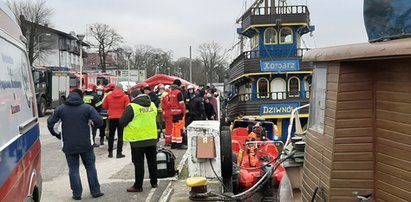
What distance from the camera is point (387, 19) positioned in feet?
11.3

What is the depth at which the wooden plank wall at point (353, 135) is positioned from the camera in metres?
3.50

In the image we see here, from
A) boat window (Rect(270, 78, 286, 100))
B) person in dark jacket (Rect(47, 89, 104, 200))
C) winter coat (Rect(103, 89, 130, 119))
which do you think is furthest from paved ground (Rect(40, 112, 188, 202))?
boat window (Rect(270, 78, 286, 100))

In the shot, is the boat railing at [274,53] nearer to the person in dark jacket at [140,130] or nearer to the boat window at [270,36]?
the boat window at [270,36]

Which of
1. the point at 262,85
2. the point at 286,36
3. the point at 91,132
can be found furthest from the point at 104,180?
the point at 286,36

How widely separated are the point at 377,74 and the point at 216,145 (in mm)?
3895

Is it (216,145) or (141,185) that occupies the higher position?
(216,145)

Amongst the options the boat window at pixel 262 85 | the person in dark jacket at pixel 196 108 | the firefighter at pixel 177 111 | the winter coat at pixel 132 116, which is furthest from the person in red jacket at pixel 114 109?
the boat window at pixel 262 85

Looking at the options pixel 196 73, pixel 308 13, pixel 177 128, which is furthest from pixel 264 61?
pixel 196 73

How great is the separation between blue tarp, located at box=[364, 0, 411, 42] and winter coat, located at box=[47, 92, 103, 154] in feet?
14.1

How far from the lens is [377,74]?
3385mm

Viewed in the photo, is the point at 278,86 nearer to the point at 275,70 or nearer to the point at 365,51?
the point at 275,70

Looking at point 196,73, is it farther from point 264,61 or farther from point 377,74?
point 377,74

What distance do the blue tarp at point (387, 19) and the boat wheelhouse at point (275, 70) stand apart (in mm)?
16065

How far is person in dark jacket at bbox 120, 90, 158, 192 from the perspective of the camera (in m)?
7.07
